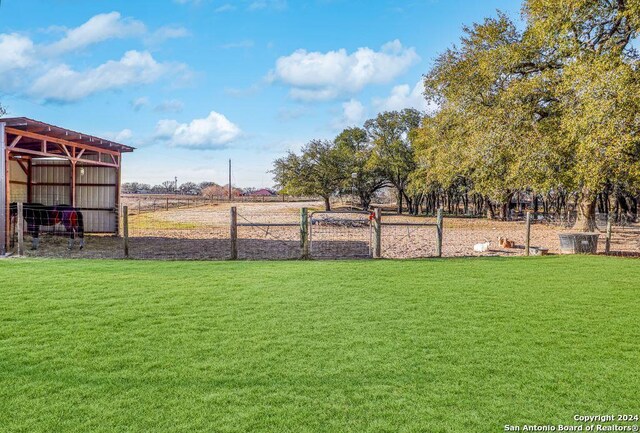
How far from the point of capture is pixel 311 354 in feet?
12.5

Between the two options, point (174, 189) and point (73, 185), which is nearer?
point (73, 185)

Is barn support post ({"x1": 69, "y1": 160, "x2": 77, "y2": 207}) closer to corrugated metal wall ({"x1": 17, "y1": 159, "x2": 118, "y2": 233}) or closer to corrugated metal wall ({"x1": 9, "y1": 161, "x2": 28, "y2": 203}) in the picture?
corrugated metal wall ({"x1": 17, "y1": 159, "x2": 118, "y2": 233})

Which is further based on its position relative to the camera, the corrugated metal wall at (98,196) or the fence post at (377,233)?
the corrugated metal wall at (98,196)

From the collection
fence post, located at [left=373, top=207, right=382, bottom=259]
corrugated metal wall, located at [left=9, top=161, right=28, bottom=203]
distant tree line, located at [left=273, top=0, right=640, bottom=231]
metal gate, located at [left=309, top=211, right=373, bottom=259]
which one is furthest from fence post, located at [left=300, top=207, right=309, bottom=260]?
corrugated metal wall, located at [left=9, top=161, right=28, bottom=203]

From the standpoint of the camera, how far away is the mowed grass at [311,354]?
2.80m

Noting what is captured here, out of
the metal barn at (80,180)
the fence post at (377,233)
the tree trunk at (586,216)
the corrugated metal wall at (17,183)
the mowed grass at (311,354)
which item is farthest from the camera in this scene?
the tree trunk at (586,216)

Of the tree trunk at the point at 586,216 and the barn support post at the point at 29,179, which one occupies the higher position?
the barn support post at the point at 29,179

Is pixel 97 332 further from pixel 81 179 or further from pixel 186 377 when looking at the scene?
pixel 81 179

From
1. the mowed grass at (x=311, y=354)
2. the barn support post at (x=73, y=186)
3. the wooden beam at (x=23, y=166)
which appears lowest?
the mowed grass at (x=311, y=354)

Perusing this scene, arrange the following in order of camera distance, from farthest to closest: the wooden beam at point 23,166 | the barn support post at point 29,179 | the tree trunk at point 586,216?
the tree trunk at point 586,216, the barn support post at point 29,179, the wooden beam at point 23,166

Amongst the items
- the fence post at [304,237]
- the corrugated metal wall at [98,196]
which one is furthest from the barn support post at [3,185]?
the fence post at [304,237]

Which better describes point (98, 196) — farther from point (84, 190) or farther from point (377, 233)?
point (377, 233)

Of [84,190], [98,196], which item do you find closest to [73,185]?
[84,190]

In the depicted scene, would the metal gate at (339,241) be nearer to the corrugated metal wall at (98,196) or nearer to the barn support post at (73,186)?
the corrugated metal wall at (98,196)
